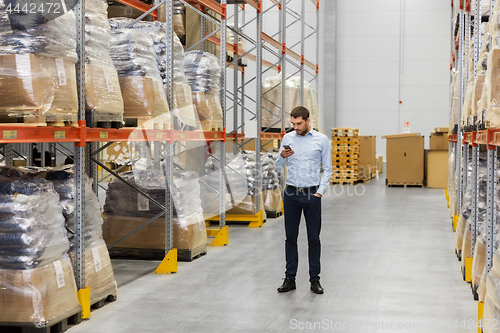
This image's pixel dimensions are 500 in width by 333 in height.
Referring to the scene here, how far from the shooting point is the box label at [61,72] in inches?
166

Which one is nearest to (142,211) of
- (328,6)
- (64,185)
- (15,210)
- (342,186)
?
(64,185)

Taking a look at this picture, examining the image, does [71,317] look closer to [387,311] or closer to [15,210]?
[15,210]

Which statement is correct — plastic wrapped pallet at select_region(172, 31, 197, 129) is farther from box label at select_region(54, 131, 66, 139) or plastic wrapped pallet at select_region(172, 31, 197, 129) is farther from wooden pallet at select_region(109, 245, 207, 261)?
box label at select_region(54, 131, 66, 139)

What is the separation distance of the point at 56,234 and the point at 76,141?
75 centimetres

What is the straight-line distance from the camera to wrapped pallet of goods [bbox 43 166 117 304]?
4.70 m

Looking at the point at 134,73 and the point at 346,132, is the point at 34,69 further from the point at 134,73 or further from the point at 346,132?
the point at 346,132

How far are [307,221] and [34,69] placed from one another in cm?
278

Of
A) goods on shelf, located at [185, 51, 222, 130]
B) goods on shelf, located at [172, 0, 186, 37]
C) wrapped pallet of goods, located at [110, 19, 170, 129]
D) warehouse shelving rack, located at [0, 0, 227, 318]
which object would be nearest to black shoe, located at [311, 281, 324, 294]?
warehouse shelving rack, located at [0, 0, 227, 318]

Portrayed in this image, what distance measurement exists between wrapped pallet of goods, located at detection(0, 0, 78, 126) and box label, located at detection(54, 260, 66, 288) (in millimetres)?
1069

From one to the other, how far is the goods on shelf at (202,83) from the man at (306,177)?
90.8 inches

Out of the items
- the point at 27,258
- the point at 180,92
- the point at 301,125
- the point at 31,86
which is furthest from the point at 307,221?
the point at 31,86

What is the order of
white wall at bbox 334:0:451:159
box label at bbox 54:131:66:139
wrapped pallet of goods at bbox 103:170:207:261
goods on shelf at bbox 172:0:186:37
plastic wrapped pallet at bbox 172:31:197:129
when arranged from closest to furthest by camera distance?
box label at bbox 54:131:66:139 < plastic wrapped pallet at bbox 172:31:197:129 < wrapped pallet of goods at bbox 103:170:207:261 < goods on shelf at bbox 172:0:186:37 < white wall at bbox 334:0:451:159

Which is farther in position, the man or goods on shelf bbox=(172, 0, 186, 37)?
goods on shelf bbox=(172, 0, 186, 37)

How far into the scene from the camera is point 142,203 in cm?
676
